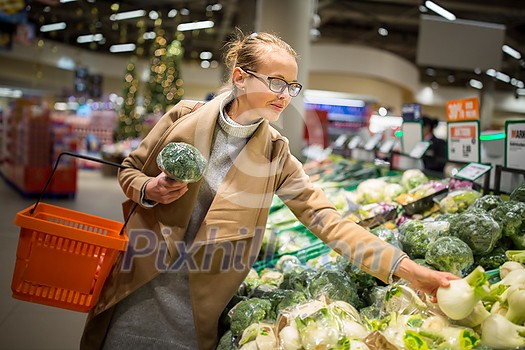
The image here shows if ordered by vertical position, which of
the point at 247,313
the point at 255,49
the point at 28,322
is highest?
the point at 255,49

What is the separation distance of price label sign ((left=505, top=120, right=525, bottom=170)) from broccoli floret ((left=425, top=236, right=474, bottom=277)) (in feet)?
2.90

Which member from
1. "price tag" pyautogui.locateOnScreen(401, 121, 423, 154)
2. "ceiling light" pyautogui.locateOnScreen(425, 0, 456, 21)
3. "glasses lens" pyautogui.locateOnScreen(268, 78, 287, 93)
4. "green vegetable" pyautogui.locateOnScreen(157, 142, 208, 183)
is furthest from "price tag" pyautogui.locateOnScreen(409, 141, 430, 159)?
"ceiling light" pyautogui.locateOnScreen(425, 0, 456, 21)

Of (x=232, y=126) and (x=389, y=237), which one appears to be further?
(x=389, y=237)

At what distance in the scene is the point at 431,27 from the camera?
9289 millimetres

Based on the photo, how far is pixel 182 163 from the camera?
5.16ft

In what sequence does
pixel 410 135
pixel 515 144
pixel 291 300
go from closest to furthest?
1. pixel 291 300
2. pixel 515 144
3. pixel 410 135

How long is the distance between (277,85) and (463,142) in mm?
1782

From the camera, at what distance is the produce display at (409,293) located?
4.82ft

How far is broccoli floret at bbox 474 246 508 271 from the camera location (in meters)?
2.01

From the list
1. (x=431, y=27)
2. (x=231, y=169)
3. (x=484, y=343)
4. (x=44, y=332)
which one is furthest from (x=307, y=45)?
(x=484, y=343)

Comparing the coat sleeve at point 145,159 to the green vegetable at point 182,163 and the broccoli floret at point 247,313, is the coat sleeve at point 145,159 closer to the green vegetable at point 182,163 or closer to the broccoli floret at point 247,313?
the green vegetable at point 182,163

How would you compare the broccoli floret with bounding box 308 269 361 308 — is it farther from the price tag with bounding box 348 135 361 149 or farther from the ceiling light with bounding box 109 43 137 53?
the ceiling light with bounding box 109 43 137 53

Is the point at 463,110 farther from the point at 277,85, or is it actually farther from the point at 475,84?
the point at 475,84

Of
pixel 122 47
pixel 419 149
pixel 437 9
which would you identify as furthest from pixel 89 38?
pixel 419 149
